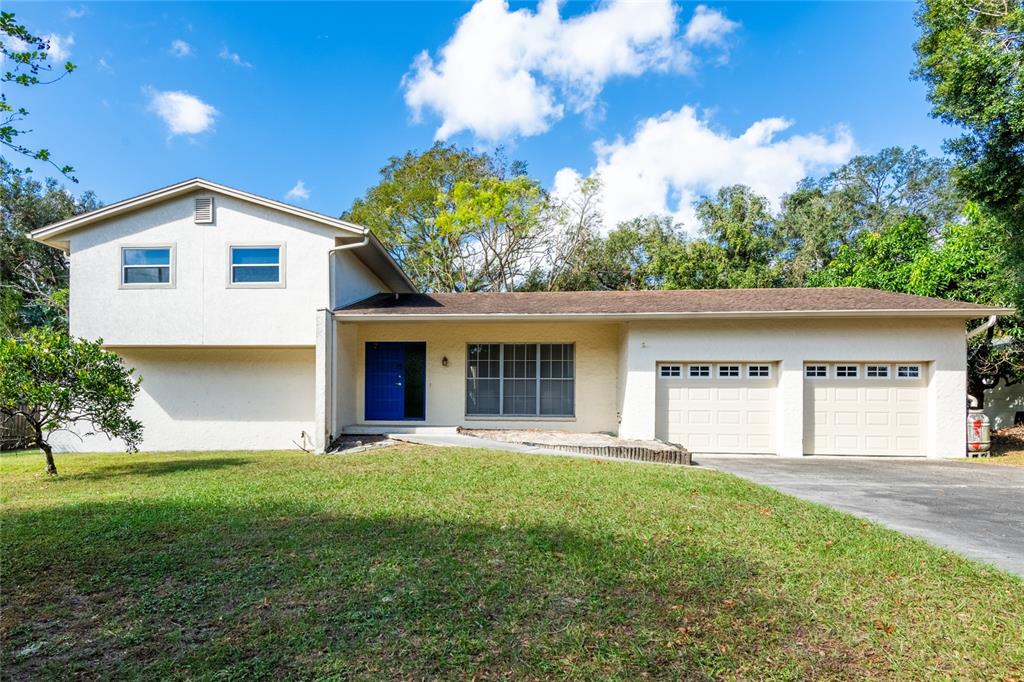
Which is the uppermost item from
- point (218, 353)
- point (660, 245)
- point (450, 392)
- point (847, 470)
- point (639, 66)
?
point (639, 66)

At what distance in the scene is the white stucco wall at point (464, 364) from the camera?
12281mm

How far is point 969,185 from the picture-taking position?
33.4 feet

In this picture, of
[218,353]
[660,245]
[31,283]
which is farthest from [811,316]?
[31,283]

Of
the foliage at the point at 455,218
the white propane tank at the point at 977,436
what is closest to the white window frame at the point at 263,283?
the foliage at the point at 455,218

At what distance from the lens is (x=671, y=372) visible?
1100 cm

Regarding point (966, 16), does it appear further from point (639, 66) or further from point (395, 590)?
point (395, 590)

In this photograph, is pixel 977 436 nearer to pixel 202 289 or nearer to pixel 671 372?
pixel 671 372

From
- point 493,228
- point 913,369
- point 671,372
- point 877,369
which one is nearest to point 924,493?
point 877,369

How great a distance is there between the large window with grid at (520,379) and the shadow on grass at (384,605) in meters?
7.58

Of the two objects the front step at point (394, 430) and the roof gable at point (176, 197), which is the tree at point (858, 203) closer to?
the front step at point (394, 430)

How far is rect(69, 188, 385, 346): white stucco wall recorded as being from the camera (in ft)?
35.9

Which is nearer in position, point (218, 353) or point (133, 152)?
point (218, 353)

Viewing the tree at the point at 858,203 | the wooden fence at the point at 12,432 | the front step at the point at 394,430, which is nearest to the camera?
the front step at the point at 394,430

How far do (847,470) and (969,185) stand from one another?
21.9ft
